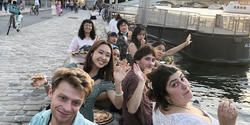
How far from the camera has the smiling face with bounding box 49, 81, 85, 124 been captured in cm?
235

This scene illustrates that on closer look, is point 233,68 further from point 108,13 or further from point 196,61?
point 108,13

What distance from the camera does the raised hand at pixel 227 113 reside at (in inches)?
95.7

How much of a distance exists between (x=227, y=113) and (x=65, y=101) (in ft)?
4.15

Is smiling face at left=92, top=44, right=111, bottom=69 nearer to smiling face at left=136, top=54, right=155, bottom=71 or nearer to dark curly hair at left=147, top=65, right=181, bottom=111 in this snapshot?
smiling face at left=136, top=54, right=155, bottom=71

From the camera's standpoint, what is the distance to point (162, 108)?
288 centimetres

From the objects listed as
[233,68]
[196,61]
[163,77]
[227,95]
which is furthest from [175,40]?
[163,77]

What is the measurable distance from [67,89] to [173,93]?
1.00 m

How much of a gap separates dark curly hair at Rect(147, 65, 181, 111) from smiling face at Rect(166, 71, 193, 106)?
0.04m

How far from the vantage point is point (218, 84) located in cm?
1329

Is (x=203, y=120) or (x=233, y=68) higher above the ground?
(x=203, y=120)

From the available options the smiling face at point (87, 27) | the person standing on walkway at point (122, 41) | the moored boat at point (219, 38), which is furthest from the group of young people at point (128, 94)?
the moored boat at point (219, 38)

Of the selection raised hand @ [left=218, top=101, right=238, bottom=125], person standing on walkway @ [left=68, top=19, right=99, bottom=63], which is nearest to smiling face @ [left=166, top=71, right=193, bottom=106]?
raised hand @ [left=218, top=101, right=238, bottom=125]

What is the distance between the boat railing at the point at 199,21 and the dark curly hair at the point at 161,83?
16221 millimetres

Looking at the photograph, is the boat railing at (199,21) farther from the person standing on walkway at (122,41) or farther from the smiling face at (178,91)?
the smiling face at (178,91)
